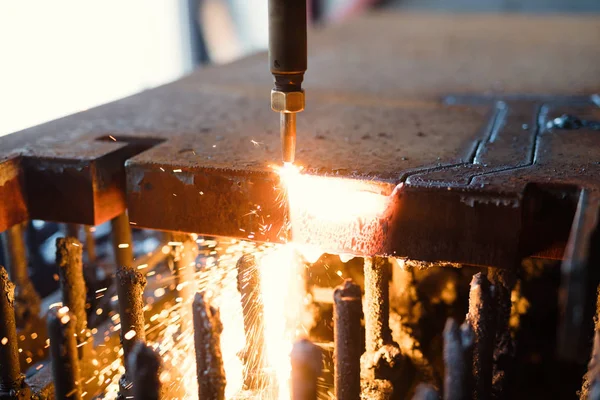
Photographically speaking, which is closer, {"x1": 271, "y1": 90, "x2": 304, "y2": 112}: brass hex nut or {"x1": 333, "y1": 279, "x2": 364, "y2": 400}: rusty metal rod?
{"x1": 333, "y1": 279, "x2": 364, "y2": 400}: rusty metal rod

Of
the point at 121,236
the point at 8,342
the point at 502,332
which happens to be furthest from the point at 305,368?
the point at 121,236

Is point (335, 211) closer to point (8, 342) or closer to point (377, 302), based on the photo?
point (377, 302)

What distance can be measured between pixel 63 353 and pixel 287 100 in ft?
2.50

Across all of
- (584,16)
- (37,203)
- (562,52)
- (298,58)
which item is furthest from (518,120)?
(584,16)

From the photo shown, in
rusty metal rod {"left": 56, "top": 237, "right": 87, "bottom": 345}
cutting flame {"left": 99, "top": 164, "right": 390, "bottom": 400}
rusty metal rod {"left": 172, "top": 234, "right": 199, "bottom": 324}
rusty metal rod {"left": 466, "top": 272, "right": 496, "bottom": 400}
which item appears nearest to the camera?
rusty metal rod {"left": 466, "top": 272, "right": 496, "bottom": 400}

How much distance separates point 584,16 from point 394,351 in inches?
205

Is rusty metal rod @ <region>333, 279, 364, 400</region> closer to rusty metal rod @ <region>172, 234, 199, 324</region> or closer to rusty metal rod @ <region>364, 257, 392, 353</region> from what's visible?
rusty metal rod @ <region>364, 257, 392, 353</region>

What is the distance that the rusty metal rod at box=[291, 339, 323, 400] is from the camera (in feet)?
3.73

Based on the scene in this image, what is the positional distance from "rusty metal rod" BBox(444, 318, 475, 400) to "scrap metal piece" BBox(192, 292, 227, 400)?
44 centimetres

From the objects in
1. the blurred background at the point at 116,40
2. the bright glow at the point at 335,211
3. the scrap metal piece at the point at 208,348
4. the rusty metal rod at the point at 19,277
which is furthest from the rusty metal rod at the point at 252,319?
the blurred background at the point at 116,40

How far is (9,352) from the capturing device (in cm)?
153

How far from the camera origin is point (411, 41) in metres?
4.21

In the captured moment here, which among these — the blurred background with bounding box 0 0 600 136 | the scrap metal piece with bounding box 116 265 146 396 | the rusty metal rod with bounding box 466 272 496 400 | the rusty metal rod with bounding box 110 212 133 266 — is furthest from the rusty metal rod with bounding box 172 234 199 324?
the blurred background with bounding box 0 0 600 136

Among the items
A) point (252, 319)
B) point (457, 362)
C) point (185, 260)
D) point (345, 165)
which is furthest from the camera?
point (185, 260)
